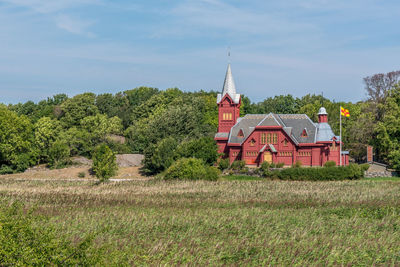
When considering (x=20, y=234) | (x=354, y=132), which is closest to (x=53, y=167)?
(x=354, y=132)

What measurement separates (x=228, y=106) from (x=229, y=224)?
44418 millimetres

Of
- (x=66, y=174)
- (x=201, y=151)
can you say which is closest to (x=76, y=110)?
(x=66, y=174)

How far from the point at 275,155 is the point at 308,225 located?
37556 mm

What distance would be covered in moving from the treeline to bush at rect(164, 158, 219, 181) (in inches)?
296

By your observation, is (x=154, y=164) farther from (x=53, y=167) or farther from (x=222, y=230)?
(x=222, y=230)

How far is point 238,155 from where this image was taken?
62.8 metres

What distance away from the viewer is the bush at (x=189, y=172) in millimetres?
48641

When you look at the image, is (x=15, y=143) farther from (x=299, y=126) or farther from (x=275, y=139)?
(x=299, y=126)

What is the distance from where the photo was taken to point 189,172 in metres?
48.7

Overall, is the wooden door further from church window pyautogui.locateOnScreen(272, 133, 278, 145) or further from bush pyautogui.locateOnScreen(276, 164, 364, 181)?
bush pyautogui.locateOnScreen(276, 164, 364, 181)

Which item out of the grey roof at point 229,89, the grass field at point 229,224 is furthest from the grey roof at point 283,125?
the grass field at point 229,224

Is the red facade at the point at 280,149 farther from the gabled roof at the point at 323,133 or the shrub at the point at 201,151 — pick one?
the shrub at the point at 201,151

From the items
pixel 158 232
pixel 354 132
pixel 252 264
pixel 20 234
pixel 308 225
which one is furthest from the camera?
pixel 354 132

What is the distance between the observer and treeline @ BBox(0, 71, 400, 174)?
5881cm
